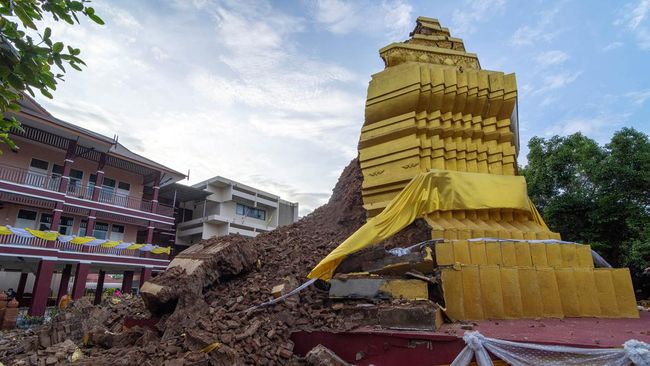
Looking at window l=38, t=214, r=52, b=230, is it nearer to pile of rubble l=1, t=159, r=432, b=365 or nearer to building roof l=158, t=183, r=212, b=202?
building roof l=158, t=183, r=212, b=202

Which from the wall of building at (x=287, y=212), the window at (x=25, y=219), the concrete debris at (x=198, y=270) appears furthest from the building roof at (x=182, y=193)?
the concrete debris at (x=198, y=270)

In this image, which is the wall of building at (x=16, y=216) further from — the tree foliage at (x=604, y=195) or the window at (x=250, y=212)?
the tree foliage at (x=604, y=195)

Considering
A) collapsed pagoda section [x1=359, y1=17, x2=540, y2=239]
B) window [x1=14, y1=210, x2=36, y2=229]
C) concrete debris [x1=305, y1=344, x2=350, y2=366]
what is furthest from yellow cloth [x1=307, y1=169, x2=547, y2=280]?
window [x1=14, y1=210, x2=36, y2=229]

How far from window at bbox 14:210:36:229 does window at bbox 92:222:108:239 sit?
3153 millimetres

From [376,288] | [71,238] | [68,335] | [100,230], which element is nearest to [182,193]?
[100,230]

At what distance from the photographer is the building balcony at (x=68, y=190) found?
→ 1759cm

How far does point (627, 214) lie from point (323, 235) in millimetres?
12951

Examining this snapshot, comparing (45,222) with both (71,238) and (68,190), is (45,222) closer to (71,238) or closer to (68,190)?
(68,190)

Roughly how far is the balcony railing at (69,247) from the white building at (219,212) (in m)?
6.46

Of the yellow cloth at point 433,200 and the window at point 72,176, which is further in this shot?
the window at point 72,176

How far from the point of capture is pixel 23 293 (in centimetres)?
2109

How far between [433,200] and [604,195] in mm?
12617

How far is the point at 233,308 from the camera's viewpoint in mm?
5273

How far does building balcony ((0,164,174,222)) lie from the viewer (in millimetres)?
17594
